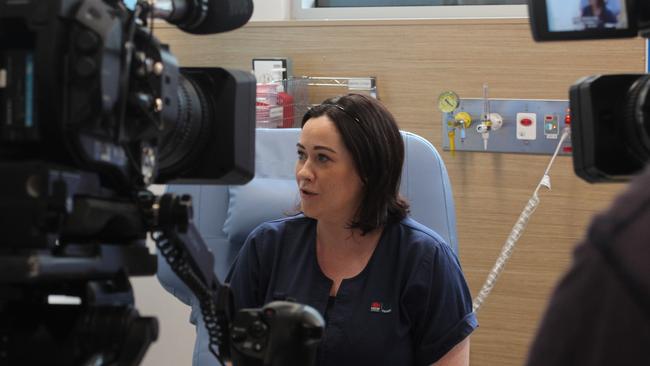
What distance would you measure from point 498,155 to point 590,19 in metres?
1.76

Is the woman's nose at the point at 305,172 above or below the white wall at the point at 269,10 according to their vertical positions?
below

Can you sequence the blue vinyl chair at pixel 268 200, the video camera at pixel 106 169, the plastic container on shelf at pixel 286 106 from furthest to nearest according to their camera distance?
the plastic container on shelf at pixel 286 106 < the blue vinyl chair at pixel 268 200 < the video camera at pixel 106 169

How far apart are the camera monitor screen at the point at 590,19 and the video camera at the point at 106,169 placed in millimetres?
445

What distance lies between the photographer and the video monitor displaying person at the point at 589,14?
46.9 inches

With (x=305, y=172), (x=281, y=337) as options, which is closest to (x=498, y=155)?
(x=305, y=172)

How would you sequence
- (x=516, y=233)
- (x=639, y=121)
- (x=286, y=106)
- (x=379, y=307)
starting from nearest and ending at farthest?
(x=639, y=121) → (x=379, y=307) → (x=516, y=233) → (x=286, y=106)

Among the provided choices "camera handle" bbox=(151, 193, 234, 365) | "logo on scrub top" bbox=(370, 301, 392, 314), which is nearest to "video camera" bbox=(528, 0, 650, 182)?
"camera handle" bbox=(151, 193, 234, 365)

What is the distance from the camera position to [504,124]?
293cm

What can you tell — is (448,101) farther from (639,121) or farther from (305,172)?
(639,121)

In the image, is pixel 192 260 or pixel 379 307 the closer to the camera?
pixel 192 260

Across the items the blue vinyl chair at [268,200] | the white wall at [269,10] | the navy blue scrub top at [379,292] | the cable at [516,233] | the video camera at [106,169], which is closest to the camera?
the video camera at [106,169]

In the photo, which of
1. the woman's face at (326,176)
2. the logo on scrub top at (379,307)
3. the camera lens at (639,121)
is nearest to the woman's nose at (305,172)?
the woman's face at (326,176)

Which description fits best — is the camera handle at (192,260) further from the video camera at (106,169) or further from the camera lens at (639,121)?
the camera lens at (639,121)

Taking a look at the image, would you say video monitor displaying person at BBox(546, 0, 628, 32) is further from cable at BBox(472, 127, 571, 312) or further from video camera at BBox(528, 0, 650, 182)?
cable at BBox(472, 127, 571, 312)
